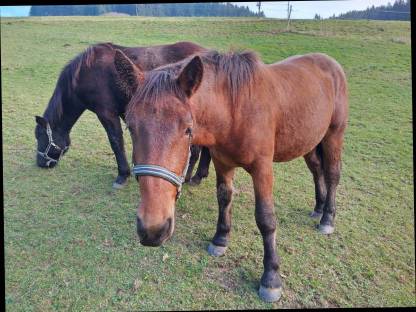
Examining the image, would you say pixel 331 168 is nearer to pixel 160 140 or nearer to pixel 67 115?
pixel 160 140

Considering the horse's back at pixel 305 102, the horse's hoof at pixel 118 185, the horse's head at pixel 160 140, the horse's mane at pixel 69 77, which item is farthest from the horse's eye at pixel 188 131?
the horse's mane at pixel 69 77

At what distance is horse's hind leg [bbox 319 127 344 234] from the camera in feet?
12.8

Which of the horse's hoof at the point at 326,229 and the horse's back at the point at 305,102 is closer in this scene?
the horse's back at the point at 305,102

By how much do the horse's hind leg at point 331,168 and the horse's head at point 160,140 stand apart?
2.41 m

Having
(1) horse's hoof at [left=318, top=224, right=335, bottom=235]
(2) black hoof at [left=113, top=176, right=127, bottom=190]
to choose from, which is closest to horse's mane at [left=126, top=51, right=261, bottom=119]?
(1) horse's hoof at [left=318, top=224, right=335, bottom=235]

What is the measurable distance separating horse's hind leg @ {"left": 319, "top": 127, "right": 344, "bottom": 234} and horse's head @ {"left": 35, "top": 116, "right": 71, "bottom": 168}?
13.9ft

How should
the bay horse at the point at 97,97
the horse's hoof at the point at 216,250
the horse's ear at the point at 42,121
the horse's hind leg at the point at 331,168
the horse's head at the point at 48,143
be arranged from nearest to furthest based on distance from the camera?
the horse's hoof at the point at 216,250
the horse's hind leg at the point at 331,168
the bay horse at the point at 97,97
the horse's ear at the point at 42,121
the horse's head at the point at 48,143

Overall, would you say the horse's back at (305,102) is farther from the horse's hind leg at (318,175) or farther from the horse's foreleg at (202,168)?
the horse's foreleg at (202,168)

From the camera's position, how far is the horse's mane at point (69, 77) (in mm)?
4906

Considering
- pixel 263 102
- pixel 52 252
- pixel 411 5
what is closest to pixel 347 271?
pixel 263 102

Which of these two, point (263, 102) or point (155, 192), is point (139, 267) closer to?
point (155, 192)

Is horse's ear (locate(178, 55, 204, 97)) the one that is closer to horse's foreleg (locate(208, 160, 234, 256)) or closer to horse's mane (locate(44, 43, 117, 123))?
horse's foreleg (locate(208, 160, 234, 256))

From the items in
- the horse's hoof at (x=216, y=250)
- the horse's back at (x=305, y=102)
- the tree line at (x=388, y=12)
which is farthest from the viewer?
the tree line at (x=388, y=12)

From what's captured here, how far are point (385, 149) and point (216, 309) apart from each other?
5240 mm
